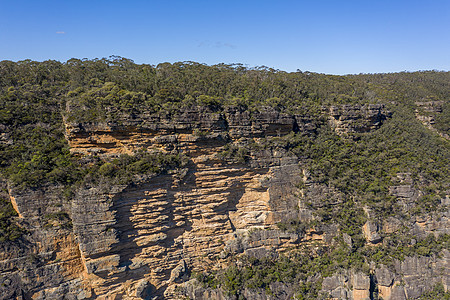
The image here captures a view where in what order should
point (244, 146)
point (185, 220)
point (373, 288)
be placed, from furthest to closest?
point (244, 146) → point (373, 288) → point (185, 220)

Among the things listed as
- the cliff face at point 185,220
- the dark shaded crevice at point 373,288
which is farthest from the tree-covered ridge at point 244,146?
the dark shaded crevice at point 373,288

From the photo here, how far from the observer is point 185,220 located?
2250 centimetres

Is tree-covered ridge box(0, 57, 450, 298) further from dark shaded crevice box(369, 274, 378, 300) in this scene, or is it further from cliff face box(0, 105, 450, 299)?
dark shaded crevice box(369, 274, 378, 300)

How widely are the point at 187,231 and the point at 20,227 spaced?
12.6 meters

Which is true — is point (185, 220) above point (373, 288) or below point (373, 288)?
above

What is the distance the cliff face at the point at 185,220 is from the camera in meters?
18.5

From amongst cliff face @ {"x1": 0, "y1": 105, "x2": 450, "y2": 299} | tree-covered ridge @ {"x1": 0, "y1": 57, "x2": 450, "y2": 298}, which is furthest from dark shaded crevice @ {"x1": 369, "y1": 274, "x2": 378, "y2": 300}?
tree-covered ridge @ {"x1": 0, "y1": 57, "x2": 450, "y2": 298}

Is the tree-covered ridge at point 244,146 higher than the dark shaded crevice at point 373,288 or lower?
higher

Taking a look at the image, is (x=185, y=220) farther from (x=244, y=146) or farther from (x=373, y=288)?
(x=373, y=288)

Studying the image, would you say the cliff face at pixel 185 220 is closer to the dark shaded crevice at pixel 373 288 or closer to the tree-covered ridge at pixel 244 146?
the dark shaded crevice at pixel 373 288

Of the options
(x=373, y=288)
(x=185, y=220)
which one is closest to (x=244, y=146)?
(x=185, y=220)

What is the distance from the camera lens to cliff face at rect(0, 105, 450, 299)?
1850 centimetres

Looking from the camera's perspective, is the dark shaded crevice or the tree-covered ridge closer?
the tree-covered ridge

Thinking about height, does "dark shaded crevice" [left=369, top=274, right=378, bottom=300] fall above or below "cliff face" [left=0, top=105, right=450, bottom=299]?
below
